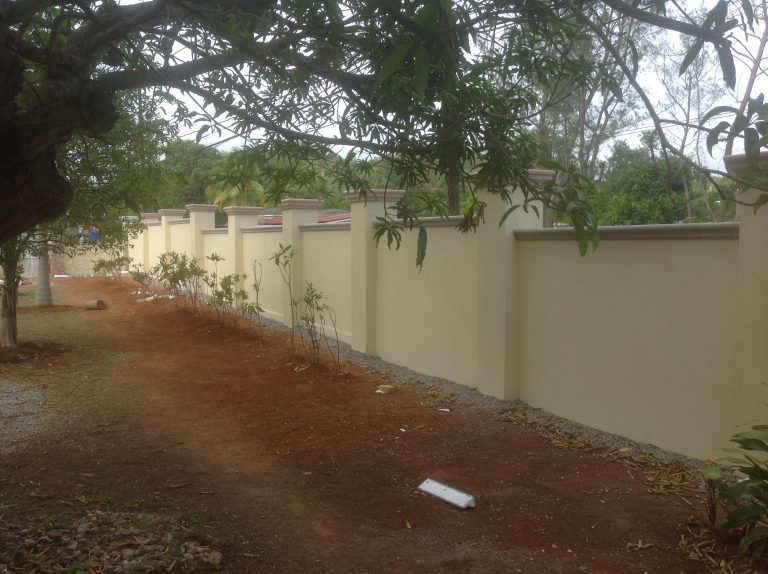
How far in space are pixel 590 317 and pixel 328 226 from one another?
630cm

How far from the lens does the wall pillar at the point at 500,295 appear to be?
7.32 m

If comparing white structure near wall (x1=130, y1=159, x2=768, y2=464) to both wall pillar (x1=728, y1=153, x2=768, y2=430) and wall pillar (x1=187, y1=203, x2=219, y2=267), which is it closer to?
wall pillar (x1=728, y1=153, x2=768, y2=430)

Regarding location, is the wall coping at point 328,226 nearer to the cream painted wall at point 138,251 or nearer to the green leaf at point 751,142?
the green leaf at point 751,142

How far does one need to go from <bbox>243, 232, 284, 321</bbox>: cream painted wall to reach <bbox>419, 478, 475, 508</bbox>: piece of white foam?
9.20m

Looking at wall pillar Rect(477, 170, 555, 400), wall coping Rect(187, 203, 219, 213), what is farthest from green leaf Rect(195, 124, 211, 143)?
wall coping Rect(187, 203, 219, 213)

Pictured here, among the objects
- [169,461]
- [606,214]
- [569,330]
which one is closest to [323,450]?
[169,461]

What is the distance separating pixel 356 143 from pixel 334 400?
136 inches

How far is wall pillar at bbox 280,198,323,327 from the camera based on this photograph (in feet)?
42.7

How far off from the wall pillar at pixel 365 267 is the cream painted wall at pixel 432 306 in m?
0.11

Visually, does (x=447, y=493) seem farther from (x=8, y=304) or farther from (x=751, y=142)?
(x=8, y=304)

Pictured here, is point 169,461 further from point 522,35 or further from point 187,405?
point 522,35

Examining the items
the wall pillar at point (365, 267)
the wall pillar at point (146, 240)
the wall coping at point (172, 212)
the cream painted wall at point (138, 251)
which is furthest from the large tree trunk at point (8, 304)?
the cream painted wall at point (138, 251)

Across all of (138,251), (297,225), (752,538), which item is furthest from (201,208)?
(752,538)

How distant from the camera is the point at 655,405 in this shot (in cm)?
588
